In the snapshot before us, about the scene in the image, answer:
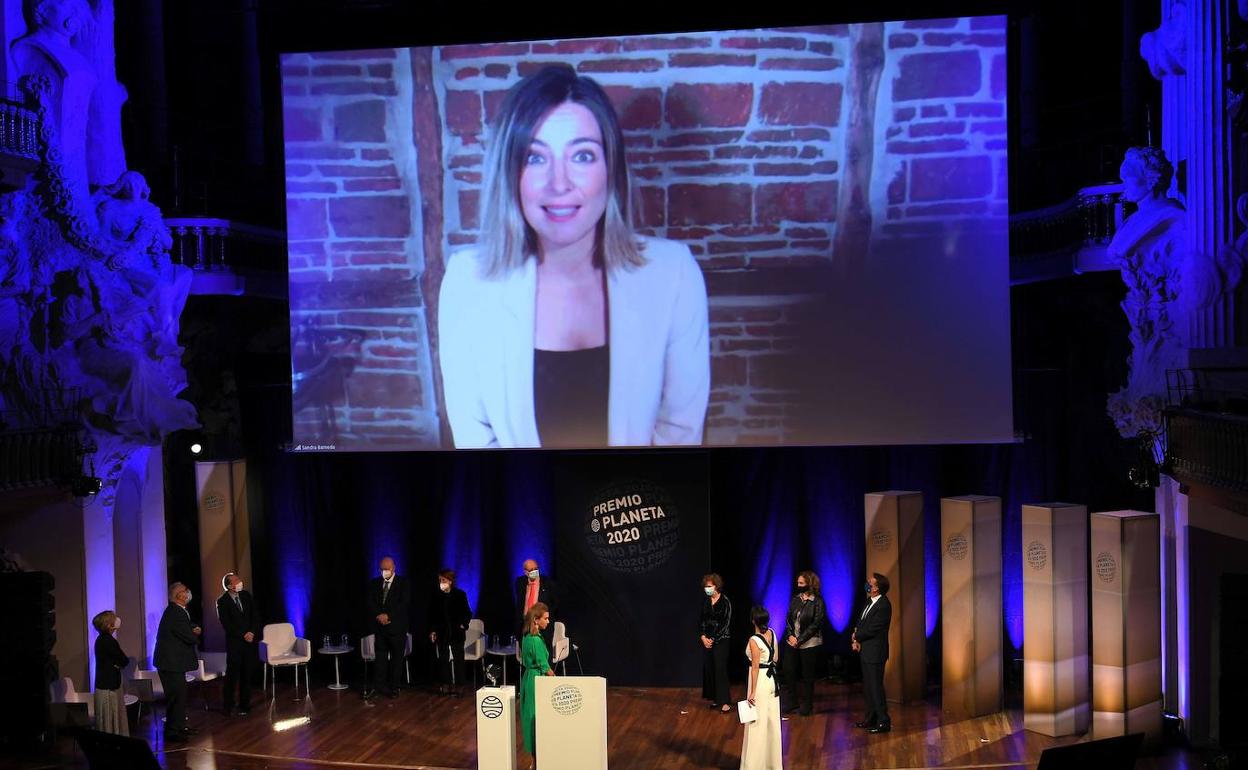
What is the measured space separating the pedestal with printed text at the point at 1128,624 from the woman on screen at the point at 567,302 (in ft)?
11.5

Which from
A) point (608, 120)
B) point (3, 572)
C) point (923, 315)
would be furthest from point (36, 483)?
point (923, 315)

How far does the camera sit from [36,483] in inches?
405

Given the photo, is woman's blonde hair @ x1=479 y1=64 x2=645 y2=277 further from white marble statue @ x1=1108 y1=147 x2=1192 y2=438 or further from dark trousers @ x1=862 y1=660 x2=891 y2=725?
white marble statue @ x1=1108 y1=147 x2=1192 y2=438

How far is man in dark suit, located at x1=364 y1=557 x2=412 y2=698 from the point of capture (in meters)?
11.8

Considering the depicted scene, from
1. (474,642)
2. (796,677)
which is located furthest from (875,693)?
(474,642)

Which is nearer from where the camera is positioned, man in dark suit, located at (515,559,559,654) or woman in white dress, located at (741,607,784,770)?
woman in white dress, located at (741,607,784,770)

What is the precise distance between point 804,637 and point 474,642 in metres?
3.09

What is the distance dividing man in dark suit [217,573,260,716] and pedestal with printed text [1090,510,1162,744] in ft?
23.1

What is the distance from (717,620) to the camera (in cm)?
1109

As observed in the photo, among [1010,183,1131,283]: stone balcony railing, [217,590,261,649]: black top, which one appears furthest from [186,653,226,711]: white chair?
[1010,183,1131,283]: stone balcony railing

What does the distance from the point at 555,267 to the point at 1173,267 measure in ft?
16.8

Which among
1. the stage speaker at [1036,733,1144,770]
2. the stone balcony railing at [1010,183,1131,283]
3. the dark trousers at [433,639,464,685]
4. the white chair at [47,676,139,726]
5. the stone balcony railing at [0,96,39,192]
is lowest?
the dark trousers at [433,639,464,685]

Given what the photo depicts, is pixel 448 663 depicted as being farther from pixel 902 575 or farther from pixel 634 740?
pixel 902 575

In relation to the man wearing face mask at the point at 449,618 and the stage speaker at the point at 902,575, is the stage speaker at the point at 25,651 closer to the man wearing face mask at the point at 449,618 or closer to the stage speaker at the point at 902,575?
the man wearing face mask at the point at 449,618
